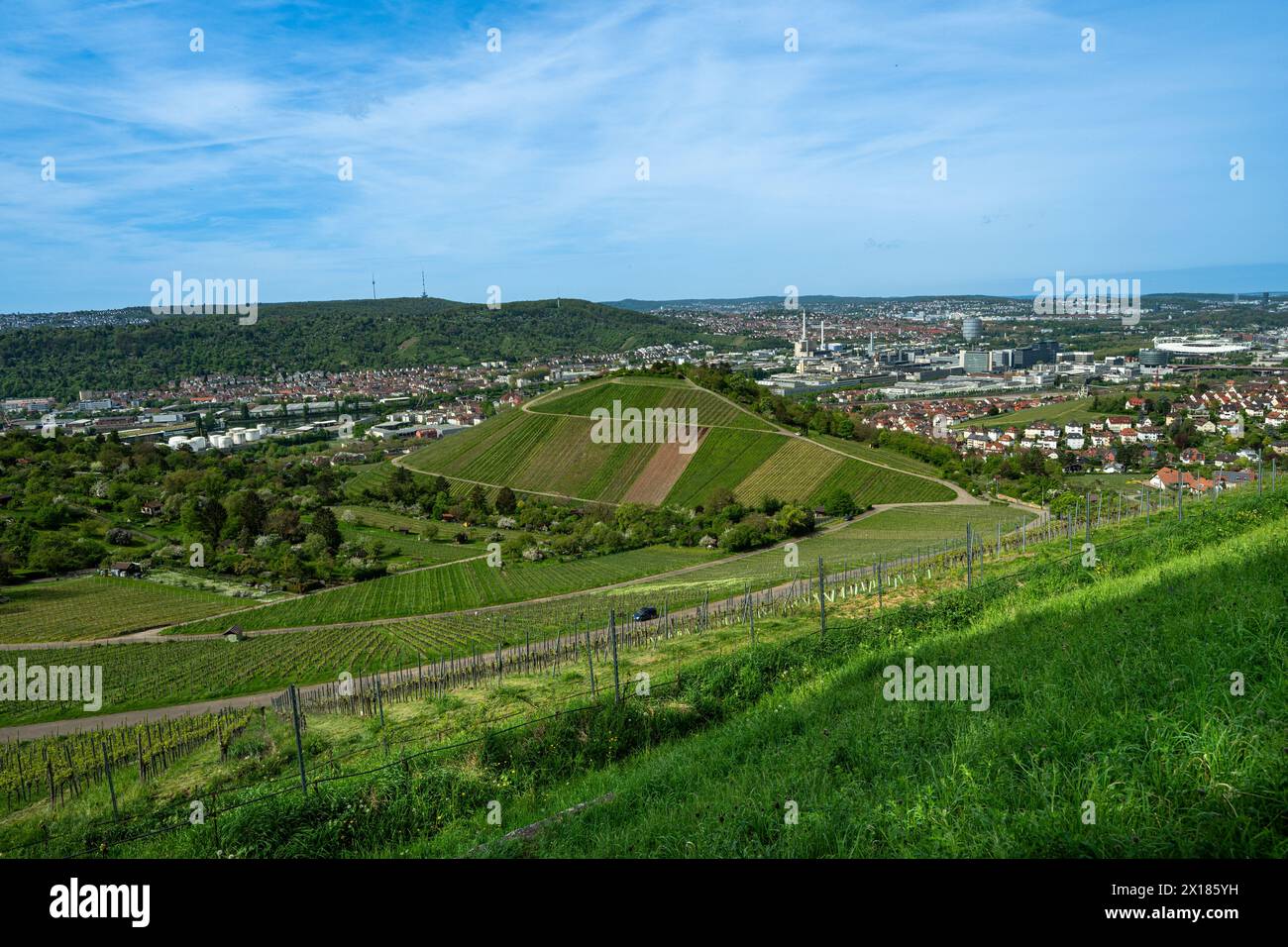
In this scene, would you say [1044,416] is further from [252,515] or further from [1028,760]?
[1028,760]

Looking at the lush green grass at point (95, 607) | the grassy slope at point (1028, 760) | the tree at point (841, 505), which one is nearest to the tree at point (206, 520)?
the lush green grass at point (95, 607)

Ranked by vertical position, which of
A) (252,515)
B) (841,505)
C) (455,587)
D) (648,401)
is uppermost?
(648,401)

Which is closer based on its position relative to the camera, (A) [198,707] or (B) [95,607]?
(A) [198,707]

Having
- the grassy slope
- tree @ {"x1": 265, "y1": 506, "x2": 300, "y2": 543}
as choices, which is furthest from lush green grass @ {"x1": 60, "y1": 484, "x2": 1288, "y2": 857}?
tree @ {"x1": 265, "y1": 506, "x2": 300, "y2": 543}

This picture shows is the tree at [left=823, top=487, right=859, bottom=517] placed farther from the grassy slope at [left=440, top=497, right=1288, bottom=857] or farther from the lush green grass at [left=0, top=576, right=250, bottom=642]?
the grassy slope at [left=440, top=497, right=1288, bottom=857]

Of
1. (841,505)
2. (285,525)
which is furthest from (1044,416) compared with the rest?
(285,525)
